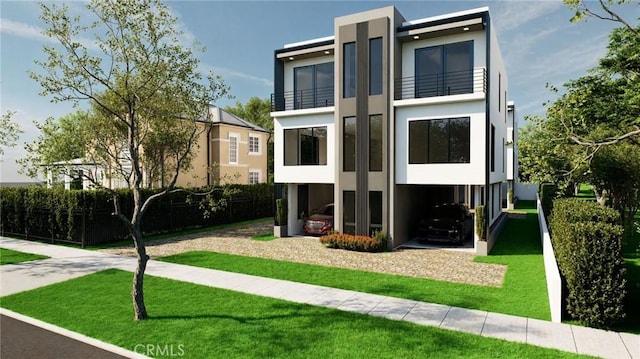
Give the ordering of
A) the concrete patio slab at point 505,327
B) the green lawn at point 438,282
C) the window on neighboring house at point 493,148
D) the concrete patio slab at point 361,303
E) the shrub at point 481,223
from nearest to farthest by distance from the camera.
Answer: the concrete patio slab at point 505,327 < the concrete patio slab at point 361,303 < the green lawn at point 438,282 < the shrub at point 481,223 < the window on neighboring house at point 493,148

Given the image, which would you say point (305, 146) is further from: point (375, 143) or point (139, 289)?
point (139, 289)

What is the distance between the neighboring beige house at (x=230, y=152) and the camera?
2866 cm

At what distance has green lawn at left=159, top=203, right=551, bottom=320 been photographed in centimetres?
881

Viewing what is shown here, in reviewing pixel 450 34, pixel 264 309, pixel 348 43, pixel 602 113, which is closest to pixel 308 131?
pixel 348 43

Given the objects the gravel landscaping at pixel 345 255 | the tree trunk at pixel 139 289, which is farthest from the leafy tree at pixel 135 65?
the gravel landscaping at pixel 345 255

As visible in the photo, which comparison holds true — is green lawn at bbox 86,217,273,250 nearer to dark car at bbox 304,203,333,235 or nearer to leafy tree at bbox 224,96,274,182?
dark car at bbox 304,203,333,235

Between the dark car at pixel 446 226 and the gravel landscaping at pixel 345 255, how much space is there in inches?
37.6

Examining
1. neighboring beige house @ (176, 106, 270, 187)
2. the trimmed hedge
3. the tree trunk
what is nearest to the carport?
the trimmed hedge

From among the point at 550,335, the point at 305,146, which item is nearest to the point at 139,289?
the point at 550,335

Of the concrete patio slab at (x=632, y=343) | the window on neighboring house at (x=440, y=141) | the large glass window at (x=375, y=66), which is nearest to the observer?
the concrete patio slab at (x=632, y=343)

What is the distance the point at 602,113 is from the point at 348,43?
1909 cm

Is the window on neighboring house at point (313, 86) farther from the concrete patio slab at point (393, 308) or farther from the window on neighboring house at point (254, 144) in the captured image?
the window on neighboring house at point (254, 144)

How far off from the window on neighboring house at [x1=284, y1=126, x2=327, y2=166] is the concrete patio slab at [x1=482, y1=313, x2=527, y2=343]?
11616mm

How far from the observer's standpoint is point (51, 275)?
1163 cm
